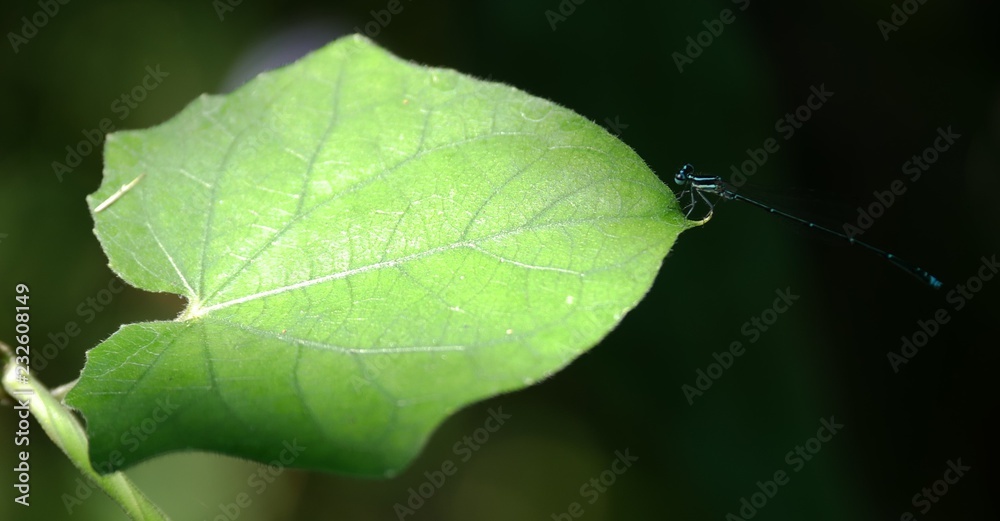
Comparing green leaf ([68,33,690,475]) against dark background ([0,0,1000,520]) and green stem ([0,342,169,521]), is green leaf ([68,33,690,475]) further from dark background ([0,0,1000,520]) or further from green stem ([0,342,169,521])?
dark background ([0,0,1000,520])

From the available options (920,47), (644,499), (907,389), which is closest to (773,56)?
(920,47)

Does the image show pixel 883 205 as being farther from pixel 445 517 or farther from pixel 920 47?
pixel 445 517

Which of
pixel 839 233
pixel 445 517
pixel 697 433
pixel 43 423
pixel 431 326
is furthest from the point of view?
pixel 445 517

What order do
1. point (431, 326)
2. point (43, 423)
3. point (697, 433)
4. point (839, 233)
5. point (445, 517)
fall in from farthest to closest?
point (445, 517)
point (697, 433)
point (839, 233)
point (43, 423)
point (431, 326)

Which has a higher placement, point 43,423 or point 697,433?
point 697,433

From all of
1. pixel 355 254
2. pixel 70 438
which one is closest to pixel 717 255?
pixel 355 254

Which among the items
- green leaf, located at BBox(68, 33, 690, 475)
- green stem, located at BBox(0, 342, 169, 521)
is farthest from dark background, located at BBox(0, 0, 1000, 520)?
green stem, located at BBox(0, 342, 169, 521)
